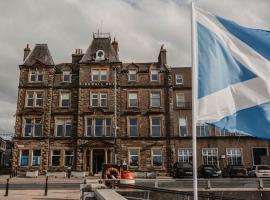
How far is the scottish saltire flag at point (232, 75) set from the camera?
616 cm

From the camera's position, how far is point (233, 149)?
1607 inches

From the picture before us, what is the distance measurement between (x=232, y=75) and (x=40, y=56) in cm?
4009

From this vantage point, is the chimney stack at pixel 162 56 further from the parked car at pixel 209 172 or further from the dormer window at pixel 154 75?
the parked car at pixel 209 172

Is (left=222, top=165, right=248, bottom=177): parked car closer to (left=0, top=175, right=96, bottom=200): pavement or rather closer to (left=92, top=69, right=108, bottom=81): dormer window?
(left=0, top=175, right=96, bottom=200): pavement

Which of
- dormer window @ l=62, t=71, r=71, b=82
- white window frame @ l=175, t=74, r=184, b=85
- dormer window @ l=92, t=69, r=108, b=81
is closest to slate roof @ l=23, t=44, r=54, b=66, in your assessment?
dormer window @ l=62, t=71, r=71, b=82

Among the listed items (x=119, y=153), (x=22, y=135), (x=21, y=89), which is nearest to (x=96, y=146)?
(x=119, y=153)

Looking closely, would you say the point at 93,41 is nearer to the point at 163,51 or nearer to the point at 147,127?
the point at 163,51

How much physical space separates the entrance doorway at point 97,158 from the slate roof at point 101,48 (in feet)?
36.4

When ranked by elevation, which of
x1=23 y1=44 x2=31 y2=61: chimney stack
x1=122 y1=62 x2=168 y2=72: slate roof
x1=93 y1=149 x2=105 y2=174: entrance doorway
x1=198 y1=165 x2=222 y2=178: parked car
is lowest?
x1=198 y1=165 x2=222 y2=178: parked car

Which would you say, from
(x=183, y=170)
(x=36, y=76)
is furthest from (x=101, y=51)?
(x=183, y=170)

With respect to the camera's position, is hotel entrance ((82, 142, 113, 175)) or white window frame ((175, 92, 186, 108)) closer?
hotel entrance ((82, 142, 113, 175))

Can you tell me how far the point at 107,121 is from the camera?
40.4m

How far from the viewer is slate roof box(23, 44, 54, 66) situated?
42875 mm

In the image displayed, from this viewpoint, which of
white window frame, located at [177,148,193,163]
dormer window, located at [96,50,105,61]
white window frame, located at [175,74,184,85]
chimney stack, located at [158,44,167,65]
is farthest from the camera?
white window frame, located at [175,74,184,85]
